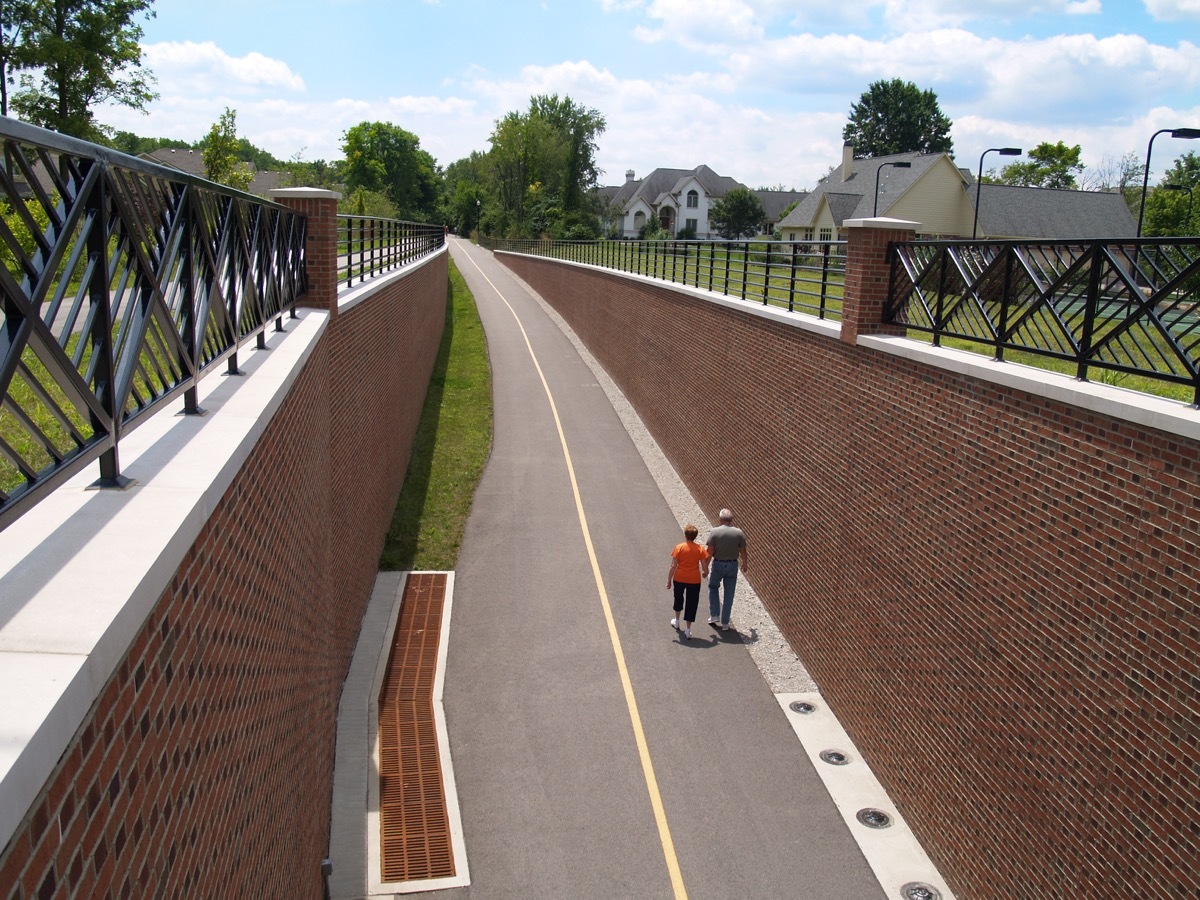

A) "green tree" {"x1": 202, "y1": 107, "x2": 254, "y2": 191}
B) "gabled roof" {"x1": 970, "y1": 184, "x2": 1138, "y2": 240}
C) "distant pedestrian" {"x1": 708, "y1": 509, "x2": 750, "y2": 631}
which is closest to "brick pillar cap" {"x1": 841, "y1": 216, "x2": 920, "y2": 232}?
"distant pedestrian" {"x1": 708, "y1": 509, "x2": 750, "y2": 631}

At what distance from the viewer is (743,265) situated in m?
16.5

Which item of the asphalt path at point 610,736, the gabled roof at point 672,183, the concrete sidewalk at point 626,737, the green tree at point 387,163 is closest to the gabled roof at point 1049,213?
the concrete sidewalk at point 626,737

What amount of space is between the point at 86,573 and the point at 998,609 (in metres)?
7.00

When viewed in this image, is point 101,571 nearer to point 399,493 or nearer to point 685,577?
point 685,577

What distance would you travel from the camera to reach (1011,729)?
300 inches

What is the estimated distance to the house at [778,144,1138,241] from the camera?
48.0 m

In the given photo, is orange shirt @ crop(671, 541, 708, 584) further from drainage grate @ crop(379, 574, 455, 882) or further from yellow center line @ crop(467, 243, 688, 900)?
drainage grate @ crop(379, 574, 455, 882)

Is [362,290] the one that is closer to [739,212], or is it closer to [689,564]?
[689,564]

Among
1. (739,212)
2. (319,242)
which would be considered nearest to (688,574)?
(319,242)

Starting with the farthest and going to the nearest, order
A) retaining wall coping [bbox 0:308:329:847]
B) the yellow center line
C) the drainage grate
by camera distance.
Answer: the yellow center line < the drainage grate < retaining wall coping [bbox 0:308:329:847]

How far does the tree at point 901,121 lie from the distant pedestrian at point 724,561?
107343 millimetres

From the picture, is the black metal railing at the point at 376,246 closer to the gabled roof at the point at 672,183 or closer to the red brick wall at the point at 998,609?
the red brick wall at the point at 998,609

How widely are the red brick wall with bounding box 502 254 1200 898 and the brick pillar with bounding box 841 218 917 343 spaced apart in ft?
1.16

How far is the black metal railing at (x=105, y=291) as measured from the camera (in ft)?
9.13
